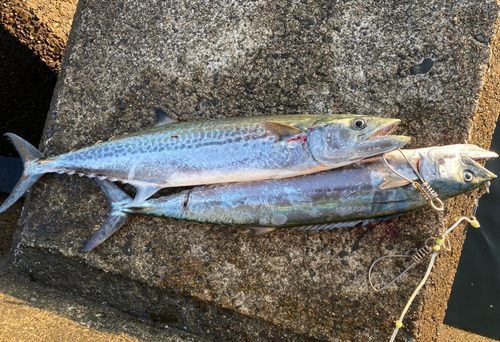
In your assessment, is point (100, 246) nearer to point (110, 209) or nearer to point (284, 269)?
point (110, 209)

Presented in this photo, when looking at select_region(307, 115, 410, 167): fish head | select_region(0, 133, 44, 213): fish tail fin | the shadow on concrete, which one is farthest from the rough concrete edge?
the shadow on concrete

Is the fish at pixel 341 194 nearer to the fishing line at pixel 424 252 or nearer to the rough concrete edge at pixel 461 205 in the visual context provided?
the fishing line at pixel 424 252

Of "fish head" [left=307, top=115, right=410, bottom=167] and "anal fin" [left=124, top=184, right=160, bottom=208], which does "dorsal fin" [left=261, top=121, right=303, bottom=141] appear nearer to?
"fish head" [left=307, top=115, right=410, bottom=167]

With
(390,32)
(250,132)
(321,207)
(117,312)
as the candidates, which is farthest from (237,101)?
(117,312)

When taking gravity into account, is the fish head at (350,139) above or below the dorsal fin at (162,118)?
above

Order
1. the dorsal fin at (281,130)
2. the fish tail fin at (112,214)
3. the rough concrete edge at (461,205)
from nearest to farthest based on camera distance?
the dorsal fin at (281,130) → the rough concrete edge at (461,205) → the fish tail fin at (112,214)

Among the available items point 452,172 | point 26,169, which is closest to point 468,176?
point 452,172

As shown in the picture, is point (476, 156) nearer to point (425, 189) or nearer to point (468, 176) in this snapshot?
point (468, 176)

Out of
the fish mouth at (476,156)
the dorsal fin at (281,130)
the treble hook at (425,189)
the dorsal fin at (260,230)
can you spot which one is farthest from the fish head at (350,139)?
the dorsal fin at (260,230)
